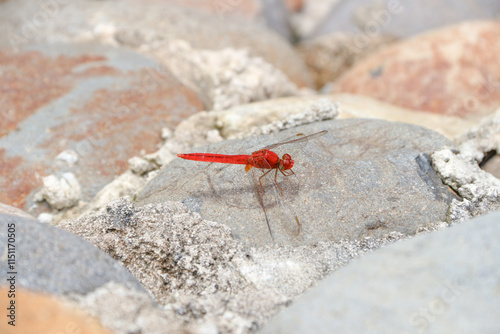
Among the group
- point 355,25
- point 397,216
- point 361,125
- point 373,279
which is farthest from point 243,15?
point 373,279

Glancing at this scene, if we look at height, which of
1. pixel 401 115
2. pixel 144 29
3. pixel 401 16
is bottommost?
pixel 401 115

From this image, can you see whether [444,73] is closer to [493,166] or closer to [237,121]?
[493,166]

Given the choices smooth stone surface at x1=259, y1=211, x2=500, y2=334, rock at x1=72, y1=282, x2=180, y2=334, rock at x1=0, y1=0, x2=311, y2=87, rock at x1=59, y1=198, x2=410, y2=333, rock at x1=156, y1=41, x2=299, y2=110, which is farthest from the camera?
rock at x1=0, y1=0, x2=311, y2=87

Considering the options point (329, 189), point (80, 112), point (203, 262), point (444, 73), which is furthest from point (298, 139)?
point (444, 73)

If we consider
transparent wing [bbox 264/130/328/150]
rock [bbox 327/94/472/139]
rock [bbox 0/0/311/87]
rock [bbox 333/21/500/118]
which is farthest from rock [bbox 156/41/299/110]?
transparent wing [bbox 264/130/328/150]

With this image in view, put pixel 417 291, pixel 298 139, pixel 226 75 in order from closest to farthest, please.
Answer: pixel 417 291, pixel 298 139, pixel 226 75

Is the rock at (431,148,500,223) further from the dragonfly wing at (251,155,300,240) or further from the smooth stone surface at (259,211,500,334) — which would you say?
the dragonfly wing at (251,155,300,240)
